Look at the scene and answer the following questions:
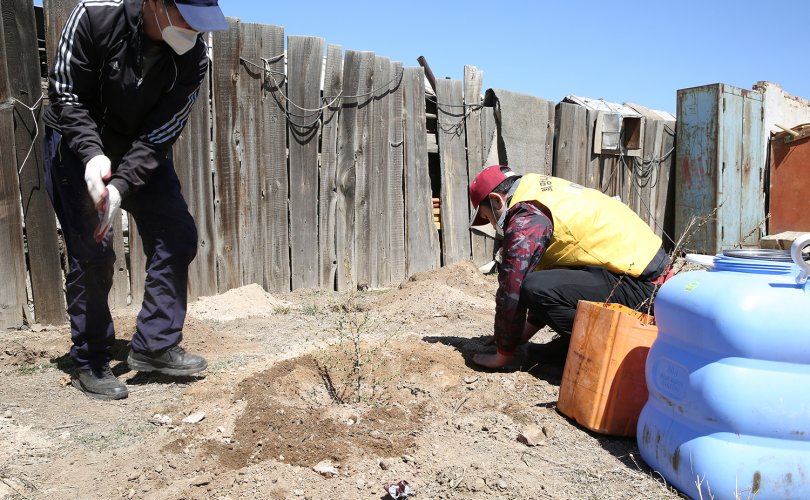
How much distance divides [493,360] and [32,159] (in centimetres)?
317

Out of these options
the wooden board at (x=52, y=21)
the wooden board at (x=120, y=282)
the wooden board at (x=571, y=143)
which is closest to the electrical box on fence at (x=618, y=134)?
the wooden board at (x=571, y=143)

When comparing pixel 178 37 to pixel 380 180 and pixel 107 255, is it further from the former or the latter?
pixel 380 180

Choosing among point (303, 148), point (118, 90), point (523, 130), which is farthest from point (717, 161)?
point (118, 90)

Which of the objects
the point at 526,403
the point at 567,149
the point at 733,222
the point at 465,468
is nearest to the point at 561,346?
the point at 526,403

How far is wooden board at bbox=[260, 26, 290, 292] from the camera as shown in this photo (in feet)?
17.2

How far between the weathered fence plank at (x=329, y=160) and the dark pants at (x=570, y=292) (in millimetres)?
2495

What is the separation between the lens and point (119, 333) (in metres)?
4.12

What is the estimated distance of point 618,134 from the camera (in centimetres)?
777

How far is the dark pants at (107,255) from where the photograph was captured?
3.17 meters

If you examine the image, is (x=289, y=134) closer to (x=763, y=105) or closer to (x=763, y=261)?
(x=763, y=261)

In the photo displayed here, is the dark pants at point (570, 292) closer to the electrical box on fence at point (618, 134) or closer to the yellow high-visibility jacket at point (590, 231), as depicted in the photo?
the yellow high-visibility jacket at point (590, 231)

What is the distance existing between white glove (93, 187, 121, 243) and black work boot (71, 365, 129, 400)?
787 mm

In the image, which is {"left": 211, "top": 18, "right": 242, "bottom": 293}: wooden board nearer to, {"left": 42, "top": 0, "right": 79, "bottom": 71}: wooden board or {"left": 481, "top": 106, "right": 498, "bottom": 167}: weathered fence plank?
{"left": 42, "top": 0, "right": 79, "bottom": 71}: wooden board

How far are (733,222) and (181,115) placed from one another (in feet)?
24.8
